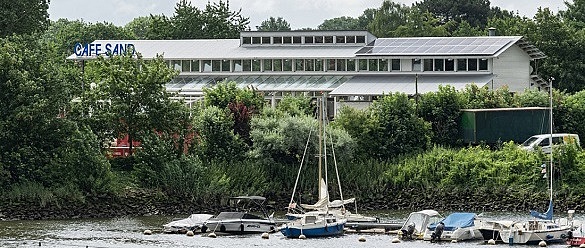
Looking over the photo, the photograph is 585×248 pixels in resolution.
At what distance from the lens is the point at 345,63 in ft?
405

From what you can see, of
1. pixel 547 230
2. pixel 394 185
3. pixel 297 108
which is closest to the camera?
pixel 547 230

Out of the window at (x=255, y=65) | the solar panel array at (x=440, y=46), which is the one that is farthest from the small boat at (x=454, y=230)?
the window at (x=255, y=65)

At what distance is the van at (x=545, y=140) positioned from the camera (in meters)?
96.2

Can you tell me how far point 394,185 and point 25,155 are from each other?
23567mm

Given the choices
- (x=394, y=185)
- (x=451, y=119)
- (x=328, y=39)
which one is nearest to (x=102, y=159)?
(x=394, y=185)

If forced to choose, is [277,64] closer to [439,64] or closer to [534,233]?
[439,64]

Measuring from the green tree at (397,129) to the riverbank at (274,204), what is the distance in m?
5.13

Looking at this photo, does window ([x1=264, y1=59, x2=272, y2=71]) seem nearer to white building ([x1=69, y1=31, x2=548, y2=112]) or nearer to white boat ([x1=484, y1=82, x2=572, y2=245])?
white building ([x1=69, y1=31, x2=548, y2=112])

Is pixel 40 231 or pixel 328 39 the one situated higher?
pixel 328 39

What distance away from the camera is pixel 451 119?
102m

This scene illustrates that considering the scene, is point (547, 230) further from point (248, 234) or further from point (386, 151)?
point (386, 151)

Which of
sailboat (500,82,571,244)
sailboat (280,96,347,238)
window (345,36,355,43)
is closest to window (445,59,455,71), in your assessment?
window (345,36,355,43)

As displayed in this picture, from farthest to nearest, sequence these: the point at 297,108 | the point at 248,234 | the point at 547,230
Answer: the point at 297,108 < the point at 248,234 < the point at 547,230

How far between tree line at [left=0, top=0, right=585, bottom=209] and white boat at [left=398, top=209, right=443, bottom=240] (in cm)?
1643
